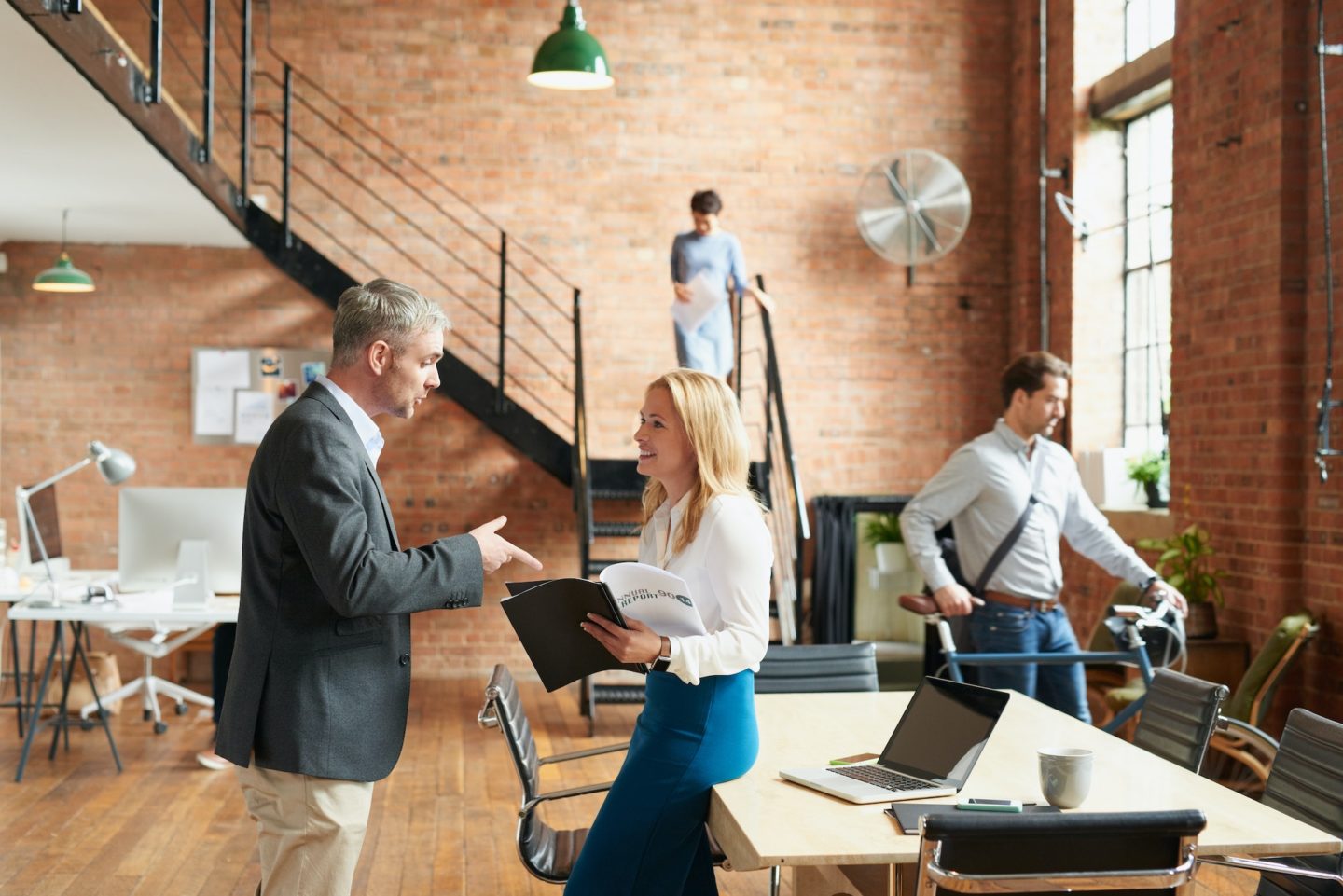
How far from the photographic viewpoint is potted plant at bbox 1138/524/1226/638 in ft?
18.4

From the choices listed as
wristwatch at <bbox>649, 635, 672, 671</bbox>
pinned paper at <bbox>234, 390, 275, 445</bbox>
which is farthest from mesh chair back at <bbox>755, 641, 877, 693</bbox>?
pinned paper at <bbox>234, 390, 275, 445</bbox>

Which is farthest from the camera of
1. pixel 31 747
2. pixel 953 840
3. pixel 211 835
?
pixel 31 747

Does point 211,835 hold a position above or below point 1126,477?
below

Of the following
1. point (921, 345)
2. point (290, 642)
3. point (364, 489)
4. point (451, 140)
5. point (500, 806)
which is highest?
point (451, 140)

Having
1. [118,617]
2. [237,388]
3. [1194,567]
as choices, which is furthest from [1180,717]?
[237,388]

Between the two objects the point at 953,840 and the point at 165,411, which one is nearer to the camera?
the point at 953,840

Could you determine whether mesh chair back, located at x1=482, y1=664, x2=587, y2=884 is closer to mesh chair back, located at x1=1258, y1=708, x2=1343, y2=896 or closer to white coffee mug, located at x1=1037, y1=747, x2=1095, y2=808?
white coffee mug, located at x1=1037, y1=747, x2=1095, y2=808

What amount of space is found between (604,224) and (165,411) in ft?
9.62

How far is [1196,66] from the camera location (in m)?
6.09

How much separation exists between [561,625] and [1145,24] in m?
6.49

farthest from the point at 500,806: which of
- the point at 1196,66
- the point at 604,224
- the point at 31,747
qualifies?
the point at 1196,66

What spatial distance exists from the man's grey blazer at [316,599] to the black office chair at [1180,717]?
180 centimetres

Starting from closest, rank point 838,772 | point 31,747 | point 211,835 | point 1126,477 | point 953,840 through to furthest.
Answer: point 953,840 → point 838,772 → point 211,835 → point 31,747 → point 1126,477

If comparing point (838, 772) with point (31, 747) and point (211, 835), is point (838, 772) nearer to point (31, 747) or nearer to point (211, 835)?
point (211, 835)
